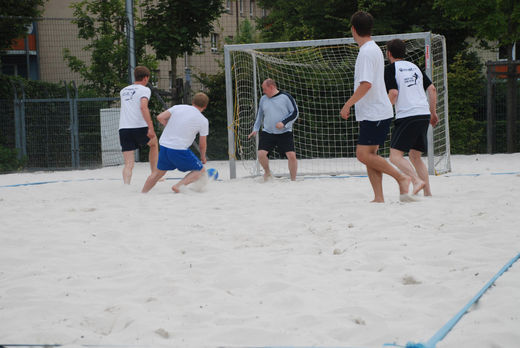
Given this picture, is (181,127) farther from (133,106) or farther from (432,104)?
(432,104)

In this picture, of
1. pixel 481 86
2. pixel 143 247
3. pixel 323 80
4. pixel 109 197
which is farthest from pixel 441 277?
pixel 481 86

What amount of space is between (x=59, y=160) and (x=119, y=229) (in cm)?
883

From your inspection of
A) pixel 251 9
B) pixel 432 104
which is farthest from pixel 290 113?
pixel 251 9

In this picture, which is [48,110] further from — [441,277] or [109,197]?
[441,277]

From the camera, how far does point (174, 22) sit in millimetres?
13672

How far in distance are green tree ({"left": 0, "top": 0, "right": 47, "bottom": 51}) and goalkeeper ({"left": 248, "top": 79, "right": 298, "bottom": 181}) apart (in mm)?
6554

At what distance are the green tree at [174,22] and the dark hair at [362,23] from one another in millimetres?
8450

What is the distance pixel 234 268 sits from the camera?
355 centimetres

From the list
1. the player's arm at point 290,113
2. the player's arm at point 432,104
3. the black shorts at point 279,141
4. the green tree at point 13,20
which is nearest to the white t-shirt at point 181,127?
the player's arm at point 290,113

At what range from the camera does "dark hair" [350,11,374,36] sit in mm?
5730

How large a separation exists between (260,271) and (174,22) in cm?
1111

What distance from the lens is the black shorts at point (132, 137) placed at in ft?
26.8

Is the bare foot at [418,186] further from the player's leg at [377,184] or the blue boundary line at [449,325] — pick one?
the blue boundary line at [449,325]

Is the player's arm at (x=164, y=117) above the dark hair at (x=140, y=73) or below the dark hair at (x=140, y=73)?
below
